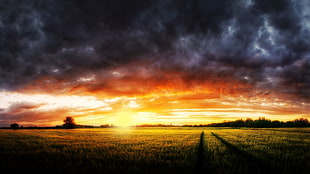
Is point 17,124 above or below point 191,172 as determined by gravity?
below

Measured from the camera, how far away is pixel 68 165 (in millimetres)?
6641

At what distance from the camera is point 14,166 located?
21.6 feet

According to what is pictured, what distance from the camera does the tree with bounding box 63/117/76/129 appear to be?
106000 millimetres

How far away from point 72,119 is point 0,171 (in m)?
119

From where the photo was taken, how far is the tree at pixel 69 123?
348 feet

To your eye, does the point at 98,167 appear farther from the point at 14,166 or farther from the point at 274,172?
the point at 274,172

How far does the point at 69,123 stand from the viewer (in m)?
108

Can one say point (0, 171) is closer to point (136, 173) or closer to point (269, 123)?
point (136, 173)

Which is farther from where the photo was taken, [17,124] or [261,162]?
[17,124]

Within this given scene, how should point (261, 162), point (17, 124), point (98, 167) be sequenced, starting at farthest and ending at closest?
point (17, 124), point (261, 162), point (98, 167)

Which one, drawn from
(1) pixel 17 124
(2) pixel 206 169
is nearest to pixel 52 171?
(2) pixel 206 169

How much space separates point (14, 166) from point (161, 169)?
251 inches

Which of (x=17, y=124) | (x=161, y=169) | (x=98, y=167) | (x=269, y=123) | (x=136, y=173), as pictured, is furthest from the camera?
(x=269, y=123)

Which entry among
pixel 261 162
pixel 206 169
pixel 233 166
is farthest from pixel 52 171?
pixel 261 162
